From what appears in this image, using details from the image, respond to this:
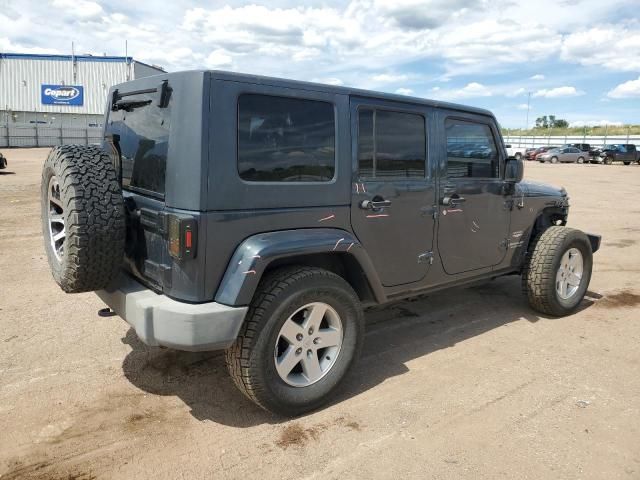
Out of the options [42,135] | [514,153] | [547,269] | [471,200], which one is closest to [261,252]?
[471,200]

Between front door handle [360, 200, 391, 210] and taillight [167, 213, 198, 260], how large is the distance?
3.89ft

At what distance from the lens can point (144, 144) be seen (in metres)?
3.16

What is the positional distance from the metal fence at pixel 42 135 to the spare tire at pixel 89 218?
1524 inches

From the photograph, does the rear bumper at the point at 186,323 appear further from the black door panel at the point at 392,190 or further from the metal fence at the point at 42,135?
the metal fence at the point at 42,135

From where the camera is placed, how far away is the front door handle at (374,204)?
11.2 ft

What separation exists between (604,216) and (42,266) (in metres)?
11.1

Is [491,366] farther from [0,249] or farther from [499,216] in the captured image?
[0,249]

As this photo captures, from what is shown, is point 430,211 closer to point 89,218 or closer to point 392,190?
→ point 392,190

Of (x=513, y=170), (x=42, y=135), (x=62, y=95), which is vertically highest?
(x=62, y=95)

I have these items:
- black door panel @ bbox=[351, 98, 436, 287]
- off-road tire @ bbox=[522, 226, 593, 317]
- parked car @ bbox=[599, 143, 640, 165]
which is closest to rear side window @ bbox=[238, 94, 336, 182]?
black door panel @ bbox=[351, 98, 436, 287]

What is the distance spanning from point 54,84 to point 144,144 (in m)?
53.7

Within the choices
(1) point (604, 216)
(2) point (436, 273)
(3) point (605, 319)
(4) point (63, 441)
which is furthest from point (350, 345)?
(1) point (604, 216)

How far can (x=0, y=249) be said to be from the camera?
7133 mm

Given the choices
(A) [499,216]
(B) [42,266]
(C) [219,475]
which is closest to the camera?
(C) [219,475]
